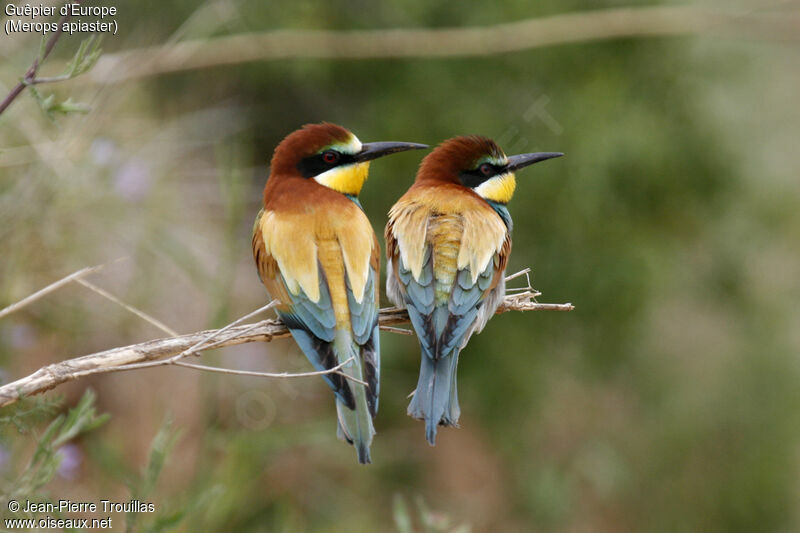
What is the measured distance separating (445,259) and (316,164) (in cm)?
29

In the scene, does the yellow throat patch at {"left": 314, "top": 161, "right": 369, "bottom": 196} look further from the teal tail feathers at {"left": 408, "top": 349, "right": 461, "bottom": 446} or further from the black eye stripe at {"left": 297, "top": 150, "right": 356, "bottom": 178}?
the teal tail feathers at {"left": 408, "top": 349, "right": 461, "bottom": 446}

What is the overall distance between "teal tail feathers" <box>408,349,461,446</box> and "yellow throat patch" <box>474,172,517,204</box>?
421 millimetres

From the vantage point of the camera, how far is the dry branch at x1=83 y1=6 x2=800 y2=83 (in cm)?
291

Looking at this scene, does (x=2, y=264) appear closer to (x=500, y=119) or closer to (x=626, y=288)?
(x=500, y=119)

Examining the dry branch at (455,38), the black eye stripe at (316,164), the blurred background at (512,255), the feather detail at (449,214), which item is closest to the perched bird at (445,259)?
the feather detail at (449,214)

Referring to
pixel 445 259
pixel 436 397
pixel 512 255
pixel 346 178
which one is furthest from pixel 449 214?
pixel 512 255

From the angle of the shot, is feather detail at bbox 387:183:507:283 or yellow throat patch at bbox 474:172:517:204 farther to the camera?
yellow throat patch at bbox 474:172:517:204

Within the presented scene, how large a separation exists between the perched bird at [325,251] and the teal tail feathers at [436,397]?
8 centimetres

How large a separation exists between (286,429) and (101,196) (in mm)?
938

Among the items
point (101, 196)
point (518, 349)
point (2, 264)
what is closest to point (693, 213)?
point (518, 349)

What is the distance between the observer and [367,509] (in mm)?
3768

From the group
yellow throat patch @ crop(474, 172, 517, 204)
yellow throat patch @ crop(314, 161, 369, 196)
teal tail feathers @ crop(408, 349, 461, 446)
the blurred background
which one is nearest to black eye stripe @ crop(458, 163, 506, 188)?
yellow throat patch @ crop(474, 172, 517, 204)

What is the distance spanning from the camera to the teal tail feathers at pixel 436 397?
1236 mm

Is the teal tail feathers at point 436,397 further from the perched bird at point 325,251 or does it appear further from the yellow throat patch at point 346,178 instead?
the yellow throat patch at point 346,178
